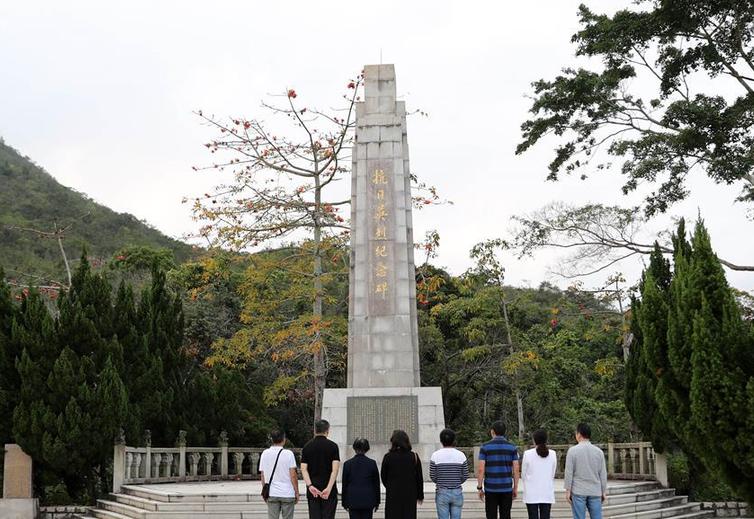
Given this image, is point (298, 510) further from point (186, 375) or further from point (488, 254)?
point (488, 254)

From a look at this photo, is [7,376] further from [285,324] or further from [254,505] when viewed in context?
[285,324]

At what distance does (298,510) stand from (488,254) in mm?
9685

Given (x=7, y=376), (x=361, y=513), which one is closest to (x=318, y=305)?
(x=7, y=376)

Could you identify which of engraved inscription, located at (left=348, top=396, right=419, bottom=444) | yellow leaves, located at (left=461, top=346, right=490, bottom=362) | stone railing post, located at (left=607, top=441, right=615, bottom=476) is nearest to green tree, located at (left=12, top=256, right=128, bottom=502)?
engraved inscription, located at (left=348, top=396, right=419, bottom=444)

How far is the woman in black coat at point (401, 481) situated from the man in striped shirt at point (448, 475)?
1.12ft

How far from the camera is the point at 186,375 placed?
55.7ft

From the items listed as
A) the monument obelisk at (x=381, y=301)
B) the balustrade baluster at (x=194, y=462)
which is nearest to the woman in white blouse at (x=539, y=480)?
the monument obelisk at (x=381, y=301)

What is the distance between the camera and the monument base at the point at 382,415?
Answer: 11.6 metres

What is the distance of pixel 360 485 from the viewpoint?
6.36 meters

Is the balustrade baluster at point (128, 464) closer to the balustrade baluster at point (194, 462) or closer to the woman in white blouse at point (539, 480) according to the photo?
the balustrade baluster at point (194, 462)

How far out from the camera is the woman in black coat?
20.9 feet

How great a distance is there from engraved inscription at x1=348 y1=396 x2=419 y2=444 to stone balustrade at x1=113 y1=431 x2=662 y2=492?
1.98 m

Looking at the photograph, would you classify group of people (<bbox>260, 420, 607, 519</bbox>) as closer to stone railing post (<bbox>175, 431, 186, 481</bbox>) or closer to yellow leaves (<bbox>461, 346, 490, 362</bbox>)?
stone railing post (<bbox>175, 431, 186, 481</bbox>)

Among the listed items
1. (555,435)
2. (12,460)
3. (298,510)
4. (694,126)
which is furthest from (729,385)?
(555,435)
